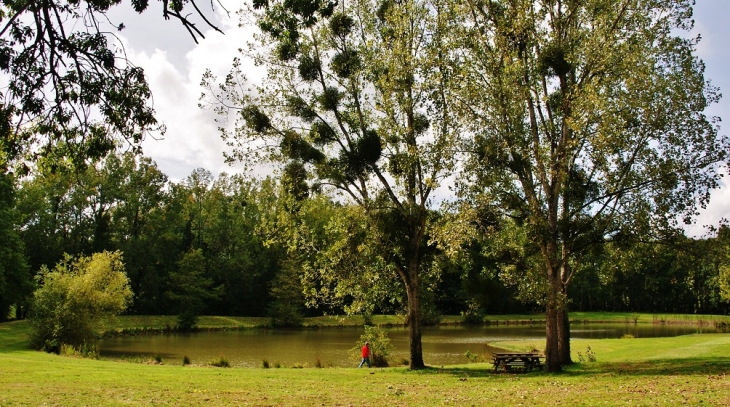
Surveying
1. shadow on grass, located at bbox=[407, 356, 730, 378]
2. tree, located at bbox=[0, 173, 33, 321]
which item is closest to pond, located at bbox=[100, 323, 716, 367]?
shadow on grass, located at bbox=[407, 356, 730, 378]

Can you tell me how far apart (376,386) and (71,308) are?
22049 mm

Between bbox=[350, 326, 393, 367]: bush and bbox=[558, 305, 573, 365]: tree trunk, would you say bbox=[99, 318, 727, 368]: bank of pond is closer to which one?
bbox=[350, 326, 393, 367]: bush

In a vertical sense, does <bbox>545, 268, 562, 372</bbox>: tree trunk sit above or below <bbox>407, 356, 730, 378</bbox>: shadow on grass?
above

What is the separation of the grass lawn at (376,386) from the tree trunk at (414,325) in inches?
29.9

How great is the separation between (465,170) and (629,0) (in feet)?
25.3

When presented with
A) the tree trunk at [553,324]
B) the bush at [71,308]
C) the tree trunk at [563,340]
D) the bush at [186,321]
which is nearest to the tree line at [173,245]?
the bush at [186,321]

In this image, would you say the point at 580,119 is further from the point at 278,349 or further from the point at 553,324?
the point at 278,349

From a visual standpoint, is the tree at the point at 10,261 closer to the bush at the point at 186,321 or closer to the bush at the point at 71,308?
the bush at the point at 186,321

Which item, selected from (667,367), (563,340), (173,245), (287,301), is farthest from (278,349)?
(173,245)

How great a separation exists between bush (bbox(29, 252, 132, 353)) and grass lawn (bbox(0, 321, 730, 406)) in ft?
33.9

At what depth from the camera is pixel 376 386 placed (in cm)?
1488

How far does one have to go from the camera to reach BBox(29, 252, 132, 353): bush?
2994 centimetres

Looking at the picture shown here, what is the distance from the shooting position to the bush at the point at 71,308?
98.2 ft

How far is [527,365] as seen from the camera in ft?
62.4
